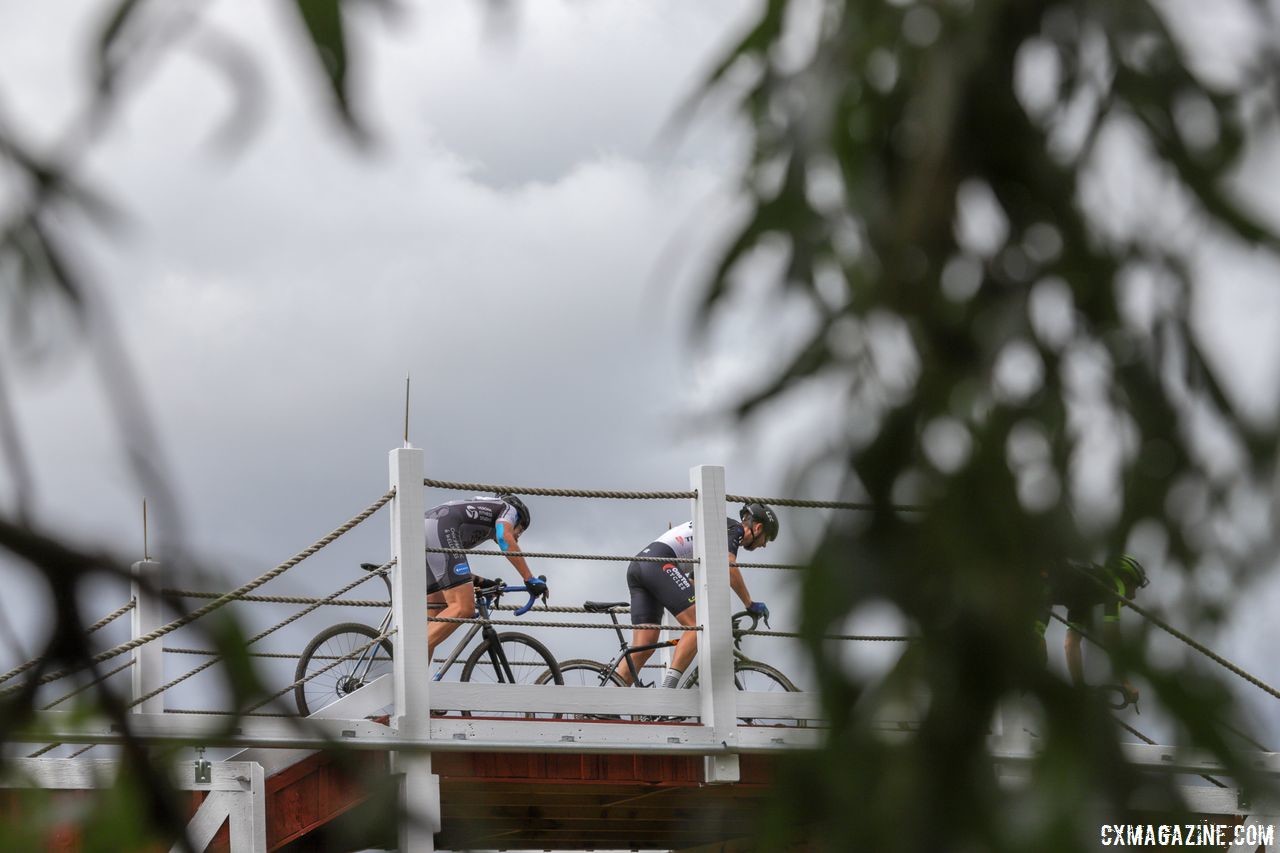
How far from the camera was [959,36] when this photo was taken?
1082mm

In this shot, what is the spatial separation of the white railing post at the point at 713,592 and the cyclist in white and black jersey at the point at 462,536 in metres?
1.17

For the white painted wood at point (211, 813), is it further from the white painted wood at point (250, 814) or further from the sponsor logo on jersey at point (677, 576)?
the sponsor logo on jersey at point (677, 576)

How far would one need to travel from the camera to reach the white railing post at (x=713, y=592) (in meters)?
7.70

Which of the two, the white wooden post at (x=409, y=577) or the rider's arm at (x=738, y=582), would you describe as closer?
the white wooden post at (x=409, y=577)

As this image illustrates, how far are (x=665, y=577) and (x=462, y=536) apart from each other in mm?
1090

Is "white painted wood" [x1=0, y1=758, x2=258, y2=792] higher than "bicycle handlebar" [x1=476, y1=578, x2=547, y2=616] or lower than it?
lower

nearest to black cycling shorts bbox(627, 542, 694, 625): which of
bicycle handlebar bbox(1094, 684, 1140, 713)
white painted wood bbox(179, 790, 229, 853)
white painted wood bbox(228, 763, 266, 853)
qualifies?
white painted wood bbox(228, 763, 266, 853)

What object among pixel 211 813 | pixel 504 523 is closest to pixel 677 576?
pixel 504 523

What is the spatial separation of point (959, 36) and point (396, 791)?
1.97 feet

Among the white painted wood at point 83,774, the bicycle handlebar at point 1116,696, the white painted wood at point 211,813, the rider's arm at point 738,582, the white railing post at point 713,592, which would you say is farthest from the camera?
the rider's arm at point 738,582

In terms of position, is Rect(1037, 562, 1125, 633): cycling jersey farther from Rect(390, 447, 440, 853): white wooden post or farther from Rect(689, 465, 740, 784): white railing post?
Rect(689, 465, 740, 784): white railing post

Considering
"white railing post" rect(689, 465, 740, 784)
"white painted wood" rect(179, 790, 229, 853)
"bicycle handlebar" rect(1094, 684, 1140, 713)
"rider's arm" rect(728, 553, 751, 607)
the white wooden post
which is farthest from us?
"rider's arm" rect(728, 553, 751, 607)

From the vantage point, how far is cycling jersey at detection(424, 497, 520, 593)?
8734 mm

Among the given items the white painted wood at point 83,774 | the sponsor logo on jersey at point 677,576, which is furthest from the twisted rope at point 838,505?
the sponsor logo on jersey at point 677,576
